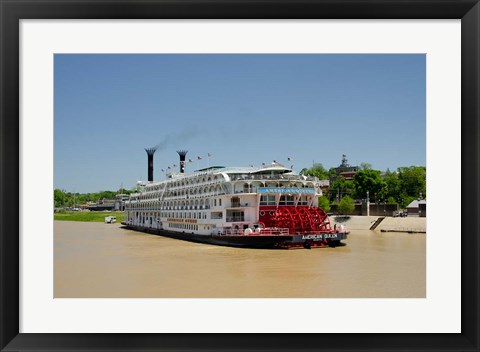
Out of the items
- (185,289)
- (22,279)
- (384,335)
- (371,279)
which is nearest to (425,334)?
(384,335)

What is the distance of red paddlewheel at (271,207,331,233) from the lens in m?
25.4

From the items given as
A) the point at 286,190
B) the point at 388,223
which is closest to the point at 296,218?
the point at 286,190

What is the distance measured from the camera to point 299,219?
25.8 metres

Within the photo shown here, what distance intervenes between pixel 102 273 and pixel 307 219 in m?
13.3

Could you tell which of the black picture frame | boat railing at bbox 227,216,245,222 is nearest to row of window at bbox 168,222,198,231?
boat railing at bbox 227,216,245,222

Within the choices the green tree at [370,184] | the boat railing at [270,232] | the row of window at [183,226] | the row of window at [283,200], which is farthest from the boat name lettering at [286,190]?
the green tree at [370,184]

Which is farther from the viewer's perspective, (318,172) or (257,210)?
(318,172)

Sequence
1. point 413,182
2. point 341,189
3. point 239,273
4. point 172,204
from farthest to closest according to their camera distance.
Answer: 1. point 341,189
2. point 413,182
3. point 172,204
4. point 239,273

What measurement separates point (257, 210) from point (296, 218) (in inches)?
89.9

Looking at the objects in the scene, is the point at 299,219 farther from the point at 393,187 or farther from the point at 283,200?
the point at 393,187

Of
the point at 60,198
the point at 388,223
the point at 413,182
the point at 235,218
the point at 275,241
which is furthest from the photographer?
the point at 60,198

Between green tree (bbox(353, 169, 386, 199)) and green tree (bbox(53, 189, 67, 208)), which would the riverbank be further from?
green tree (bbox(53, 189, 67, 208))

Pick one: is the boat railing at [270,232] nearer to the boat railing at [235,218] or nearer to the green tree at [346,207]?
the boat railing at [235,218]

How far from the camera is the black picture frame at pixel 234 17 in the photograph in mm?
5949
